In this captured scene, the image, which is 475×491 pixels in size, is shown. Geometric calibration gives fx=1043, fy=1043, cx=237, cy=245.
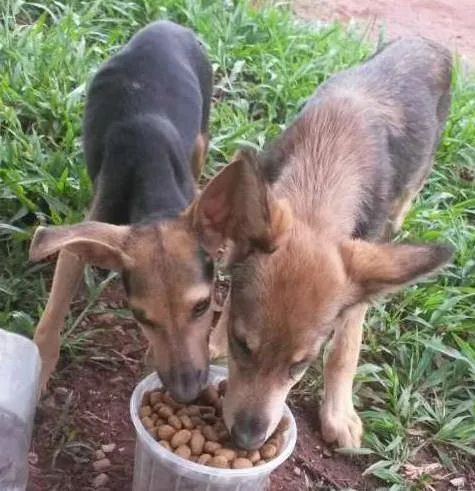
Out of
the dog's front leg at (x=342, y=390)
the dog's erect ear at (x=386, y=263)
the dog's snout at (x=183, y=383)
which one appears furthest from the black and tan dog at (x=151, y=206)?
the dog's front leg at (x=342, y=390)

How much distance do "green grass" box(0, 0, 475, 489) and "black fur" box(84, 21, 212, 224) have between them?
20.1 inches

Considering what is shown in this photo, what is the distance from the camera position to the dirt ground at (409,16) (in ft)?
29.8

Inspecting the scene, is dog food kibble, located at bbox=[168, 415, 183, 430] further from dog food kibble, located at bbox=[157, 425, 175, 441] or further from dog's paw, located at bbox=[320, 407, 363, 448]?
dog's paw, located at bbox=[320, 407, 363, 448]

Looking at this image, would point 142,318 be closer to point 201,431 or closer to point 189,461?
point 201,431

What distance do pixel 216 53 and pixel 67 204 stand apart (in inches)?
81.6

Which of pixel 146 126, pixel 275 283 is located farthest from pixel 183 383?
pixel 146 126

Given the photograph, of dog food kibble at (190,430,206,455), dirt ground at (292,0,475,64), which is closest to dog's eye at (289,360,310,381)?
dog food kibble at (190,430,206,455)

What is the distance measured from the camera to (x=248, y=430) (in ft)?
13.1

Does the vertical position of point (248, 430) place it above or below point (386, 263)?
below

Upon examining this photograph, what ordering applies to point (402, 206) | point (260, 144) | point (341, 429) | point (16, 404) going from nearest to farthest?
point (16, 404)
point (341, 429)
point (402, 206)
point (260, 144)

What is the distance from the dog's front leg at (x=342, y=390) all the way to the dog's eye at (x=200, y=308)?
895mm

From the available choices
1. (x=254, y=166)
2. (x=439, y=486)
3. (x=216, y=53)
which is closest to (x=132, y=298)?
(x=254, y=166)

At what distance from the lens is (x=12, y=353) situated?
159 inches

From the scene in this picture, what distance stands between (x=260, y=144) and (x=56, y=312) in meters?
2.15
